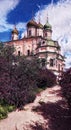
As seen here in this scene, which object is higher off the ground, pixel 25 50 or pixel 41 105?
pixel 25 50

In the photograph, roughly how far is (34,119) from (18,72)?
808 cm

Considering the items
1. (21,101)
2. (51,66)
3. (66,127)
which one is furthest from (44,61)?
(66,127)

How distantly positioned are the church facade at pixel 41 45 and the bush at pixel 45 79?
38.3ft

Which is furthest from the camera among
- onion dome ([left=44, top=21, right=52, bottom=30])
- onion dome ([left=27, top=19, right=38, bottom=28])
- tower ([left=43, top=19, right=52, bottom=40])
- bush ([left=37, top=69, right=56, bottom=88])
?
onion dome ([left=27, top=19, right=38, bottom=28])

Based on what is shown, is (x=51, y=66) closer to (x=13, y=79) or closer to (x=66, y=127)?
(x=13, y=79)

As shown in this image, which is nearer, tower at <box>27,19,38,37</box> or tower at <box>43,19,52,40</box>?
tower at <box>43,19,52,40</box>

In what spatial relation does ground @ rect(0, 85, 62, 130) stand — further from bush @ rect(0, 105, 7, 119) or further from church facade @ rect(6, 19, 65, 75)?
church facade @ rect(6, 19, 65, 75)

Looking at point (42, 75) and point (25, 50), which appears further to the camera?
point (25, 50)

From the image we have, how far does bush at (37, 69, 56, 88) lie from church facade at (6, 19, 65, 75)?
11.7m

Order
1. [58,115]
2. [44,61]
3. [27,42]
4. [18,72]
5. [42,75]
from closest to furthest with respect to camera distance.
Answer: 1. [58,115]
2. [18,72]
3. [42,75]
4. [44,61]
5. [27,42]

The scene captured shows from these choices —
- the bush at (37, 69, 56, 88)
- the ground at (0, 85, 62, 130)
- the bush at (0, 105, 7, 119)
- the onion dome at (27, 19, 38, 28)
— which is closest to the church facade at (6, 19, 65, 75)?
the onion dome at (27, 19, 38, 28)

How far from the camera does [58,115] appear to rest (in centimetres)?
3148

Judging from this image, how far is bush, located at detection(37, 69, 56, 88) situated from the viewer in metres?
45.7

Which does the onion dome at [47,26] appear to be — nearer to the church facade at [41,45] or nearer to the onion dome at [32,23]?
the church facade at [41,45]
